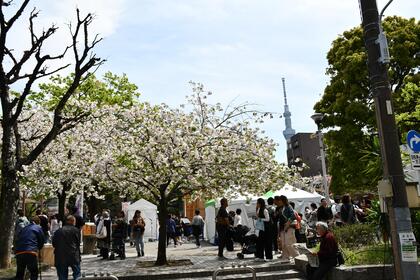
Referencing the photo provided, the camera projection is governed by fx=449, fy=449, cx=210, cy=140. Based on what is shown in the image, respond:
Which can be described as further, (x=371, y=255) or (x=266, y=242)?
(x=266, y=242)

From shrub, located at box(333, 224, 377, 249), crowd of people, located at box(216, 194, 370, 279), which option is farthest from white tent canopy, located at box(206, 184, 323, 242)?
shrub, located at box(333, 224, 377, 249)

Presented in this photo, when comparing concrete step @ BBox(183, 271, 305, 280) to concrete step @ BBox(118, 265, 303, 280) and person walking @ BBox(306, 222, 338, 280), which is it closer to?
concrete step @ BBox(118, 265, 303, 280)

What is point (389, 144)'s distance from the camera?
665 centimetres

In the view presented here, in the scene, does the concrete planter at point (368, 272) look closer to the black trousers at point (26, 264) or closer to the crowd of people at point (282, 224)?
the crowd of people at point (282, 224)

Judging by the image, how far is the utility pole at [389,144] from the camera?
6363 mm

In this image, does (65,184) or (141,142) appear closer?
(141,142)

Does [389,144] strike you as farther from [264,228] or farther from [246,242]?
[246,242]

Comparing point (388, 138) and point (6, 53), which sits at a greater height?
point (6, 53)

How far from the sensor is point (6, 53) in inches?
600

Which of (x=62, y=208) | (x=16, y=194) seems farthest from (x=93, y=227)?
(x=16, y=194)

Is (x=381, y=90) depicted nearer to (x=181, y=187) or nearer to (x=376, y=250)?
(x=376, y=250)

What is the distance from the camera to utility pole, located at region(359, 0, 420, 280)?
251 inches

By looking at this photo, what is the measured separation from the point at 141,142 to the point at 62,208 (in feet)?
41.6

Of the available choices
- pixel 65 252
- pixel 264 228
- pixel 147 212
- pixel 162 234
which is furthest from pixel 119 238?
pixel 147 212
